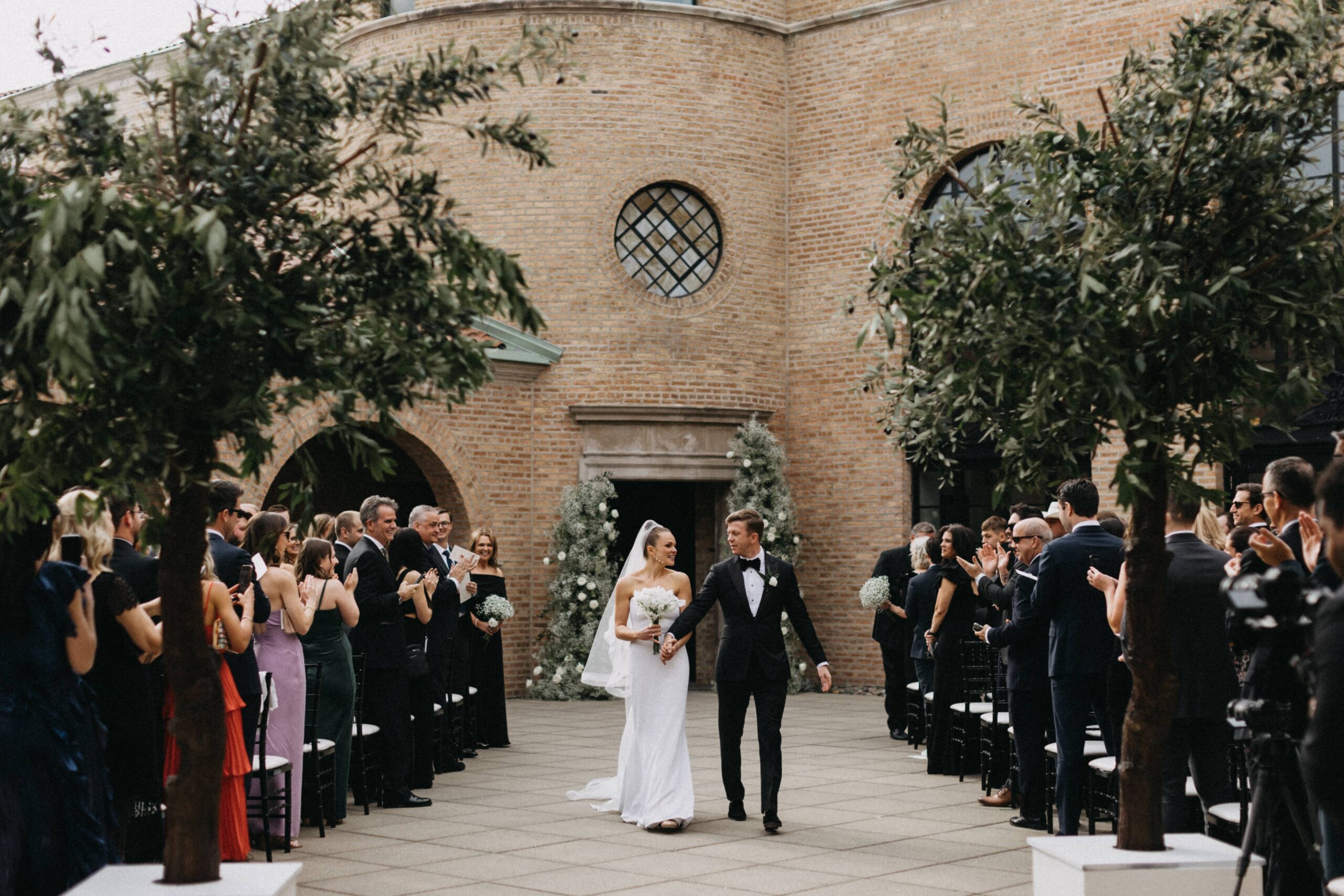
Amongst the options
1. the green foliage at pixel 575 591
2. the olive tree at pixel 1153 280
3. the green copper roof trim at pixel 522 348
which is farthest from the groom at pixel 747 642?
the green copper roof trim at pixel 522 348

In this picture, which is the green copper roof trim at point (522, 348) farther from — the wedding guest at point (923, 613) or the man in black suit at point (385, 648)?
the man in black suit at point (385, 648)

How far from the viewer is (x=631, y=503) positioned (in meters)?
18.8

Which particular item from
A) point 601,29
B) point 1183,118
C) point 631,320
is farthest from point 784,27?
point 1183,118

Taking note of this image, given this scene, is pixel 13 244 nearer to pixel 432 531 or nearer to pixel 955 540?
pixel 432 531

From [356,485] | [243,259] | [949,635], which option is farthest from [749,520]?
[356,485]

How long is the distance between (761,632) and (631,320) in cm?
932

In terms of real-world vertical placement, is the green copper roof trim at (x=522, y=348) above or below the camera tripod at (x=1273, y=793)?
above

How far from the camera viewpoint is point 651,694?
899 cm

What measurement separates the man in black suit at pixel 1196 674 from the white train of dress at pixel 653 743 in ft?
9.64

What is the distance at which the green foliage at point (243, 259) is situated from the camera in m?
4.16

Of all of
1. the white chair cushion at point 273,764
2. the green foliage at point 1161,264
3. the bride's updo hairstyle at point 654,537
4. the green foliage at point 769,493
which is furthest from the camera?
the green foliage at point 769,493

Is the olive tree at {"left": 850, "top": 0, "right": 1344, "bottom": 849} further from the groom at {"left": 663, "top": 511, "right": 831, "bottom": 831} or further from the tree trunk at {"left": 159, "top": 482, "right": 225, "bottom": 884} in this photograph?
the groom at {"left": 663, "top": 511, "right": 831, "bottom": 831}

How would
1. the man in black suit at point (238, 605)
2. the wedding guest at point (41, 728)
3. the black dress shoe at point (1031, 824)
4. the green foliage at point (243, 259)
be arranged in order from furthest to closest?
the black dress shoe at point (1031, 824), the man in black suit at point (238, 605), the wedding guest at point (41, 728), the green foliage at point (243, 259)


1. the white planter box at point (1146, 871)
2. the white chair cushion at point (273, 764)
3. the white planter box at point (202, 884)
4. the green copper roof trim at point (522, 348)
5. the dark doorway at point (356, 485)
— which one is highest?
the green copper roof trim at point (522, 348)
